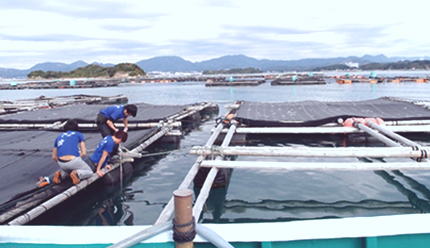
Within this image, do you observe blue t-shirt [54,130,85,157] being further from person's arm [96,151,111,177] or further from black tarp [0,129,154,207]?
→ black tarp [0,129,154,207]

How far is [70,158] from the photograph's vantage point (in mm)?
6691

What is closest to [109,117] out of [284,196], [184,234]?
[284,196]

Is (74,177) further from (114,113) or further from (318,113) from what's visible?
(318,113)

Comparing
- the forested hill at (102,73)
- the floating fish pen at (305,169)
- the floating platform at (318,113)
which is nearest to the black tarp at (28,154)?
the floating fish pen at (305,169)

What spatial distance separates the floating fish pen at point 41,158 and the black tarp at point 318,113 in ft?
12.2

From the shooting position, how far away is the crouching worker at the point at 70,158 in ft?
21.9

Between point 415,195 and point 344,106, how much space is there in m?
9.15

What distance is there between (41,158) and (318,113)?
1122 centimetres

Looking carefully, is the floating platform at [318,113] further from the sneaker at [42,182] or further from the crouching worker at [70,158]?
the sneaker at [42,182]

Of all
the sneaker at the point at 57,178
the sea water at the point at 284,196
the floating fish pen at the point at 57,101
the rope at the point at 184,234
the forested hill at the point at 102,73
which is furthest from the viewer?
the forested hill at the point at 102,73

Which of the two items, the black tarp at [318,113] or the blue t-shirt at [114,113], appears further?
the black tarp at [318,113]

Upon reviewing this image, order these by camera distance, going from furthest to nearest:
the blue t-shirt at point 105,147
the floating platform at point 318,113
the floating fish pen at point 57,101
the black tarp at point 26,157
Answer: the floating fish pen at point 57,101
the floating platform at point 318,113
the blue t-shirt at point 105,147
the black tarp at point 26,157

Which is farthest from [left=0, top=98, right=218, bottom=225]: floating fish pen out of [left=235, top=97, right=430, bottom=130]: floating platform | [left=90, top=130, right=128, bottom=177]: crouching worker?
[left=235, top=97, right=430, bottom=130]: floating platform

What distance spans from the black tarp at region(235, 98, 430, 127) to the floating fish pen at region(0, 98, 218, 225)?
3.72m
